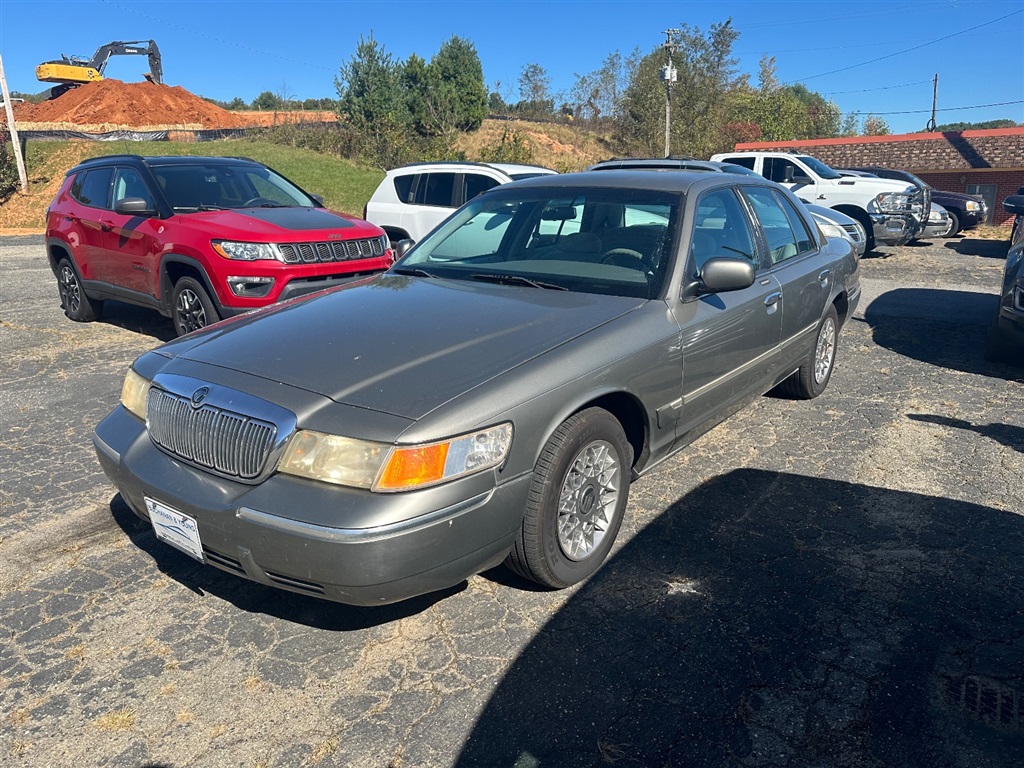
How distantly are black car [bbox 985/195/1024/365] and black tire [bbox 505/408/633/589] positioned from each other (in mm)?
4619

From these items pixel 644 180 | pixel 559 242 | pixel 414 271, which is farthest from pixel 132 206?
pixel 644 180

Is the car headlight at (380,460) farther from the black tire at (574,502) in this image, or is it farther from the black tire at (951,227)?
the black tire at (951,227)

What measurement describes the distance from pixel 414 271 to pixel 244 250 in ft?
9.49

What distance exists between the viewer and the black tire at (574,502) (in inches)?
116

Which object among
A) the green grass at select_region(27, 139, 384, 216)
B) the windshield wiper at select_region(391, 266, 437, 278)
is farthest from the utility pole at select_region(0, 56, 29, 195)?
the windshield wiper at select_region(391, 266, 437, 278)

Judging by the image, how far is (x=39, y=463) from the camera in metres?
4.71

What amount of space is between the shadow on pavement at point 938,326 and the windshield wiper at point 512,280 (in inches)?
186

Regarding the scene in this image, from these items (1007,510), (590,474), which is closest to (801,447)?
(1007,510)

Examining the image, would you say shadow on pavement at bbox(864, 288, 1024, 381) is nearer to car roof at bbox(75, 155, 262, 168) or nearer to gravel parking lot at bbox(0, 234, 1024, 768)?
gravel parking lot at bbox(0, 234, 1024, 768)

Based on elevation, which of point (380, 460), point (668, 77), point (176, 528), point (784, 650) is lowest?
point (784, 650)

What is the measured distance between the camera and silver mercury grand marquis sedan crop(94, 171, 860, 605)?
102 inches

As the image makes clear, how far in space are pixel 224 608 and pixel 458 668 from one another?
1.05m

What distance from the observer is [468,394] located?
2.73m

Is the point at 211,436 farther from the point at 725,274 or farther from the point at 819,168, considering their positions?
the point at 819,168
